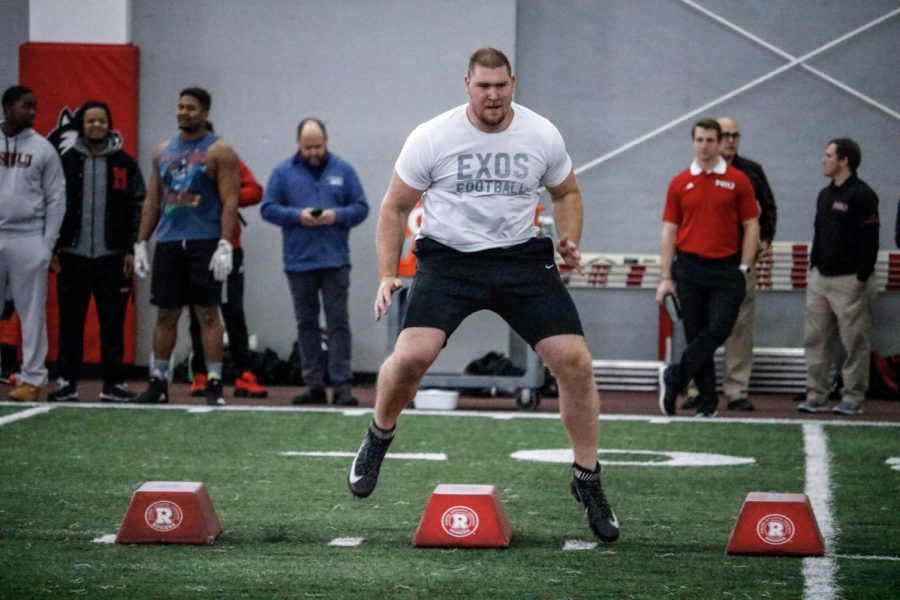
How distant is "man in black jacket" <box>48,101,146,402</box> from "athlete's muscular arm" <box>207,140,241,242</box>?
3.23 feet

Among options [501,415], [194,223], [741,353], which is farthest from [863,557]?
[741,353]

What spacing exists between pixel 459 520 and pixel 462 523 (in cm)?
2

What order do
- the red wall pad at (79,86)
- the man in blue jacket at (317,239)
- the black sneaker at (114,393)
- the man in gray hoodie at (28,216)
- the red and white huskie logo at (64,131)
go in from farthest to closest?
the red wall pad at (79,86), the red and white huskie logo at (64,131), the man in blue jacket at (317,239), the black sneaker at (114,393), the man in gray hoodie at (28,216)

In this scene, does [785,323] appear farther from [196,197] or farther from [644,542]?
[644,542]

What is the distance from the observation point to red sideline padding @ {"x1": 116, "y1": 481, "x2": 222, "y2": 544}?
22.1 ft

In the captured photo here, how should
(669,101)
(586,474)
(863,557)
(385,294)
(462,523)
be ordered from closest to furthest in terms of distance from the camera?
1. (863,557)
2. (462,523)
3. (385,294)
4. (586,474)
5. (669,101)

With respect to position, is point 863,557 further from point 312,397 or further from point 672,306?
point 312,397

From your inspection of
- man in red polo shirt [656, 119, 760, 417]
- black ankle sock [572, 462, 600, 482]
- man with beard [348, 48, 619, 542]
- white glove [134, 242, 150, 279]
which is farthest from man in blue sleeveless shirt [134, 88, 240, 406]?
black ankle sock [572, 462, 600, 482]

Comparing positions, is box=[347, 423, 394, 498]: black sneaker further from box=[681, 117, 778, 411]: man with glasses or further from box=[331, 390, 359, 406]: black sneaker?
box=[681, 117, 778, 411]: man with glasses

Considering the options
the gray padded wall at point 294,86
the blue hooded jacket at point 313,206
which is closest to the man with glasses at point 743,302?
the gray padded wall at point 294,86

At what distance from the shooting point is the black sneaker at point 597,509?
22.4ft

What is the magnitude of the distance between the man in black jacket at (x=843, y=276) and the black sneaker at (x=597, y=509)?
6.90m

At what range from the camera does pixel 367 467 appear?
7105 millimetres

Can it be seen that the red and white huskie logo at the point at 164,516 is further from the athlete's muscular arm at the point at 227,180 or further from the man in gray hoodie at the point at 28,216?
the man in gray hoodie at the point at 28,216
